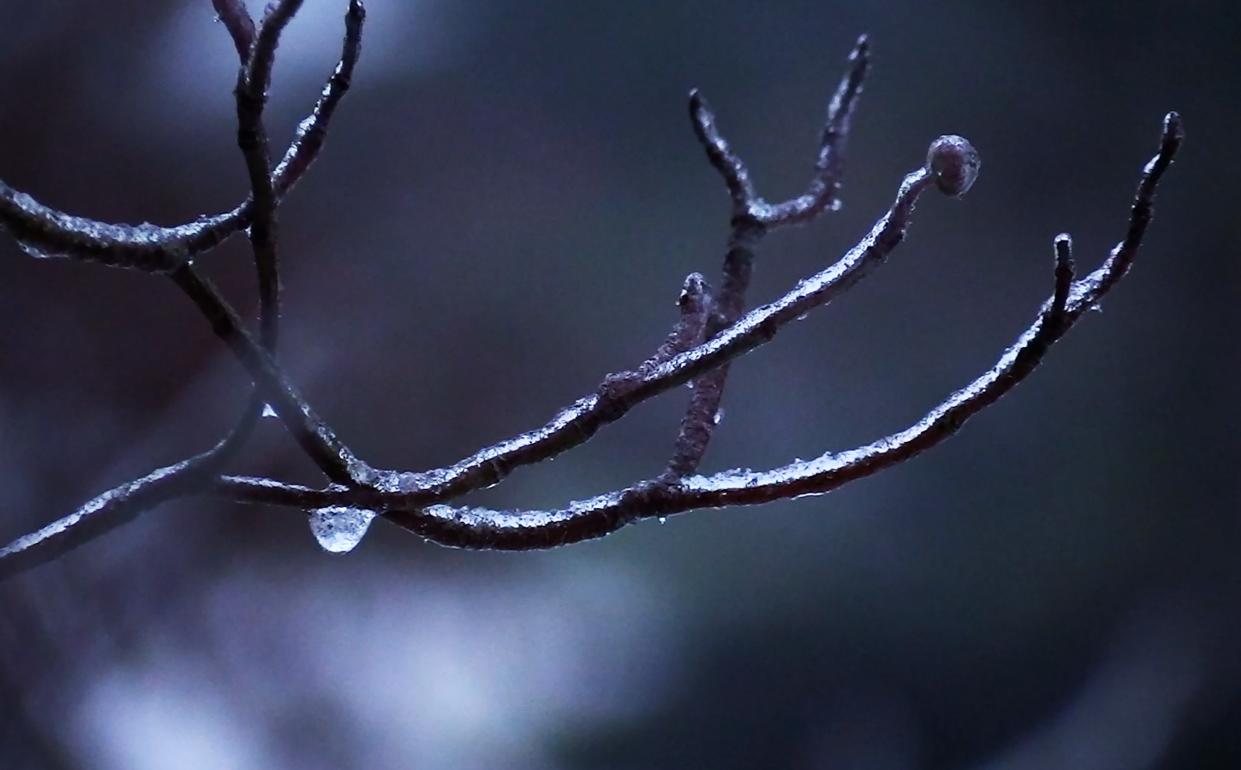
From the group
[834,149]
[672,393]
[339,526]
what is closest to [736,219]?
[834,149]

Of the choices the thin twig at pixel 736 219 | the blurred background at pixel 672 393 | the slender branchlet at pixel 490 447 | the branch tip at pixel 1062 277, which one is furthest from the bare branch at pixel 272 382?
the blurred background at pixel 672 393

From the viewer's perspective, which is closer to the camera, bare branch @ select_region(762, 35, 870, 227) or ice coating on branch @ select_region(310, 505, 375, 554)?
ice coating on branch @ select_region(310, 505, 375, 554)

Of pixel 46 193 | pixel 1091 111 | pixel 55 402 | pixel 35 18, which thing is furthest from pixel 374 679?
pixel 1091 111

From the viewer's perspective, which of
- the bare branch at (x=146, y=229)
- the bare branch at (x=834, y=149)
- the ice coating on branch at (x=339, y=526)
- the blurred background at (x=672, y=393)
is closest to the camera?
the bare branch at (x=146, y=229)

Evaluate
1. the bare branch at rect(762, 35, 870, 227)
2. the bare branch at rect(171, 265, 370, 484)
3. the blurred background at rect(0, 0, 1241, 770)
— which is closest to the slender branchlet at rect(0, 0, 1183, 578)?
the bare branch at rect(171, 265, 370, 484)

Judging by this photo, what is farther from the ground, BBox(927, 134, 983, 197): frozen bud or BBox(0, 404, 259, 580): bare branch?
BBox(927, 134, 983, 197): frozen bud

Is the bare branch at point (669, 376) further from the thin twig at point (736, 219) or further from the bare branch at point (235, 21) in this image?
the bare branch at point (235, 21)

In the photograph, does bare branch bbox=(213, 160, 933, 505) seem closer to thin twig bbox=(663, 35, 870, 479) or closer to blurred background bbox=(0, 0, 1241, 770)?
thin twig bbox=(663, 35, 870, 479)

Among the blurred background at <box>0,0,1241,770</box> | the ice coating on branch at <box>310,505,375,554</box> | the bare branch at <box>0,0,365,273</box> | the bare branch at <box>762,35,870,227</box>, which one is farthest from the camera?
the blurred background at <box>0,0,1241,770</box>
